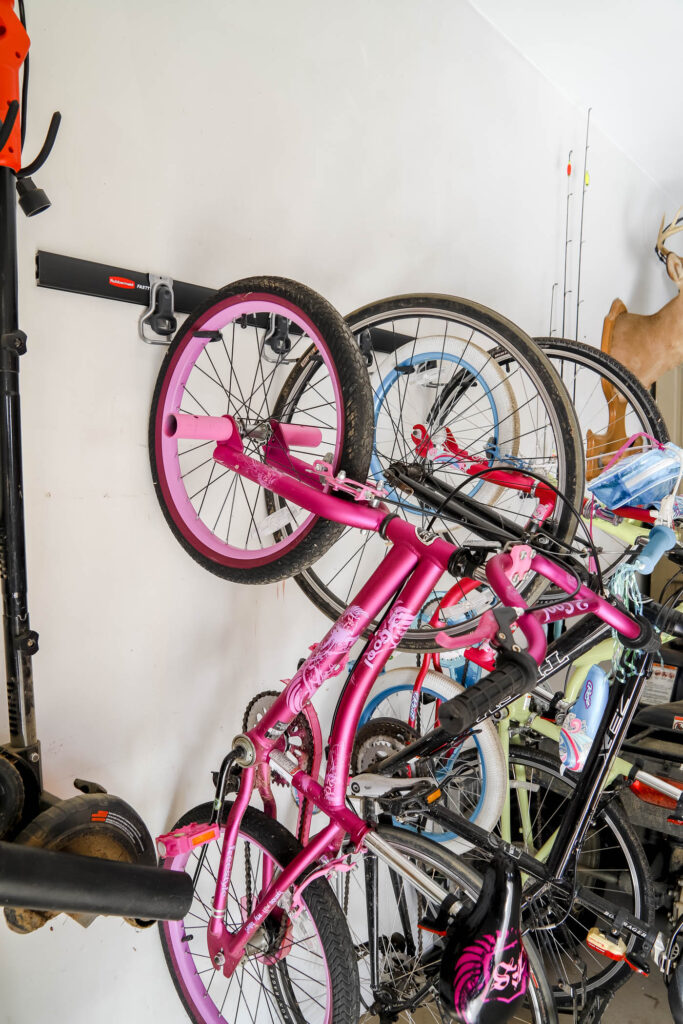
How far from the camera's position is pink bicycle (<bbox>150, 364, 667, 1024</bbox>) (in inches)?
41.8

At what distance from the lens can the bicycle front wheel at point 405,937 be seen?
131 cm

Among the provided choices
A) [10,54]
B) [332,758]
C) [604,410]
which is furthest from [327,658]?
[604,410]

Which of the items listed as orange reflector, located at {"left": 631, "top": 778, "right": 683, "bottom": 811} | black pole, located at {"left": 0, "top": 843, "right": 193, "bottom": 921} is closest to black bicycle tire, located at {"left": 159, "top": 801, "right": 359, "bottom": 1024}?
black pole, located at {"left": 0, "top": 843, "right": 193, "bottom": 921}

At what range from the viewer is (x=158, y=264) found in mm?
1369

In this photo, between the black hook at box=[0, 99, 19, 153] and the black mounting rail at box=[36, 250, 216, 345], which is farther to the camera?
the black mounting rail at box=[36, 250, 216, 345]

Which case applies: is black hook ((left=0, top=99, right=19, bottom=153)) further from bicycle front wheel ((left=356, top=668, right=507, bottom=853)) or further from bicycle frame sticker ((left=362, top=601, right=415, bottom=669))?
bicycle front wheel ((left=356, top=668, right=507, bottom=853))

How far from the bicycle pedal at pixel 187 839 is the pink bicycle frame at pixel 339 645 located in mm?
32

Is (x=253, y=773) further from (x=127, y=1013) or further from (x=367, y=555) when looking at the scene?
(x=367, y=555)

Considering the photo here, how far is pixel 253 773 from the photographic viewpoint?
3.96ft

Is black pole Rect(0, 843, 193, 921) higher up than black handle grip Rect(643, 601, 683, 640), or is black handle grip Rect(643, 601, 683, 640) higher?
black handle grip Rect(643, 601, 683, 640)

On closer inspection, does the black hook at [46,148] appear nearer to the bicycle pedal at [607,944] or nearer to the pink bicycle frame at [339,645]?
the pink bicycle frame at [339,645]

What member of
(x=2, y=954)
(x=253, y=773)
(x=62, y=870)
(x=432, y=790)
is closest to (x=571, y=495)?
(x=432, y=790)

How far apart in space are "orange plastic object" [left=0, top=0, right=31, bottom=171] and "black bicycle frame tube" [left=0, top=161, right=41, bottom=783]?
68mm

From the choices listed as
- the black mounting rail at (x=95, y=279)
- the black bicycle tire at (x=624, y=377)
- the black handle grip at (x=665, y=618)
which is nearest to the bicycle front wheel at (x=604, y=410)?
the black bicycle tire at (x=624, y=377)
